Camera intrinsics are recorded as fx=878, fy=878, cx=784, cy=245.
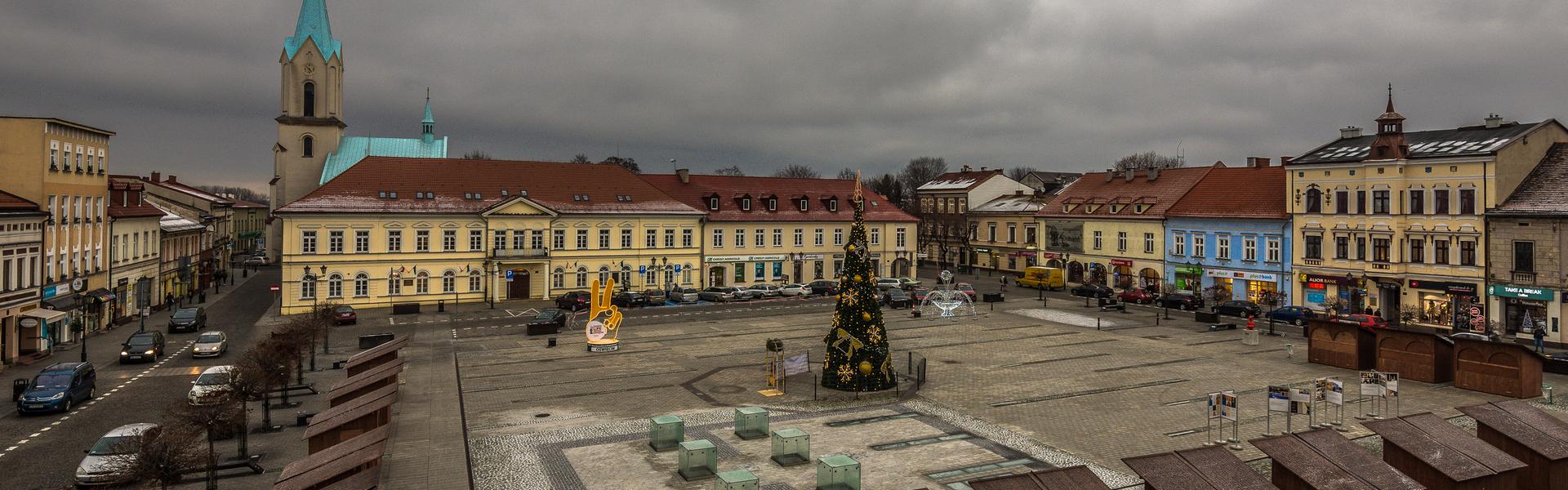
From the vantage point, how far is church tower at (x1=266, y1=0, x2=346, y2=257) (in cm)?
6525

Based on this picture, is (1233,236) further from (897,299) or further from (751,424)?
(751,424)

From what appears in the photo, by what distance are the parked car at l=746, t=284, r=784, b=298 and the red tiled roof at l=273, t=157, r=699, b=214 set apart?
756cm

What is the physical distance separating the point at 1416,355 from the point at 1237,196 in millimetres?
29847

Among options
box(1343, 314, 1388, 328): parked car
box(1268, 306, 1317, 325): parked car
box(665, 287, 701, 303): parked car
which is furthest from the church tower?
box(1343, 314, 1388, 328): parked car

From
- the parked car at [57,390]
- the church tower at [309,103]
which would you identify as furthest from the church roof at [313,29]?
the parked car at [57,390]

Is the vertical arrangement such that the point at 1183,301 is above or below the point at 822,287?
below

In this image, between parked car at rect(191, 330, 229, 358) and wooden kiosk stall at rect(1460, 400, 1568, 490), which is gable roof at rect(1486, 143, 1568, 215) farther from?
parked car at rect(191, 330, 229, 358)

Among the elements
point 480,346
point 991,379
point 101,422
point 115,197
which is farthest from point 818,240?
point 101,422

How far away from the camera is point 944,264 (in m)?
85.8

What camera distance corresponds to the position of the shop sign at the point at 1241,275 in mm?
52375

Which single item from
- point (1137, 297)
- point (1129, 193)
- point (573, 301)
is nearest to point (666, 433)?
point (573, 301)

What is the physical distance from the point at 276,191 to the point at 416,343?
4450 centimetres

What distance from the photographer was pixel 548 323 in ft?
132

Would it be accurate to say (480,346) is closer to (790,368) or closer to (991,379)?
(790,368)
